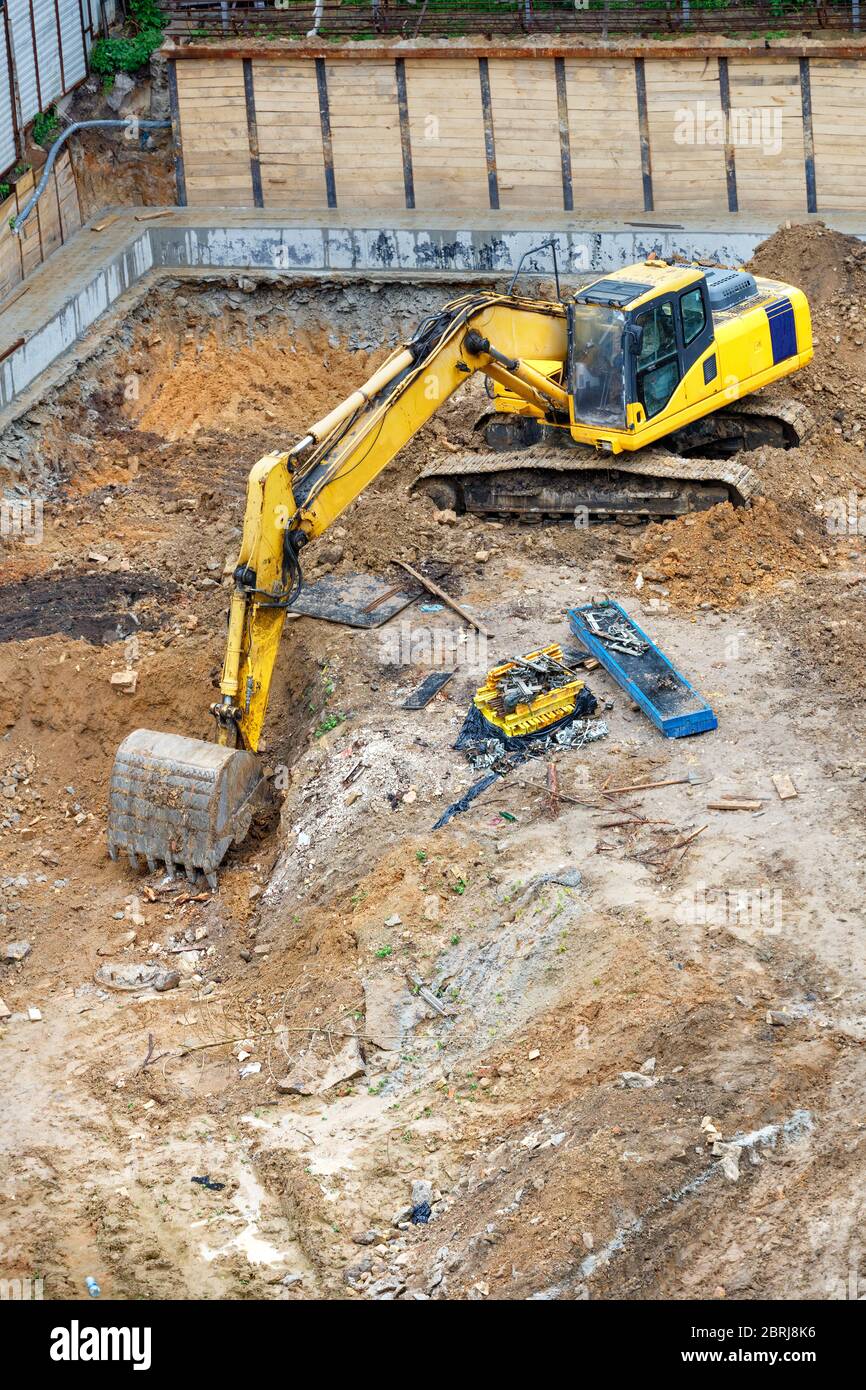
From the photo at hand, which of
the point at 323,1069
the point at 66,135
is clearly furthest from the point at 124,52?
the point at 323,1069

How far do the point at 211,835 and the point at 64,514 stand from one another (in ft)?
22.9

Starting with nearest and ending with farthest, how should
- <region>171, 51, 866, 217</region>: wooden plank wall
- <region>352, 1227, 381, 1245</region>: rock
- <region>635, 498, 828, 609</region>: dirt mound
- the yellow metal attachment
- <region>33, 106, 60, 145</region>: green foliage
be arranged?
<region>352, 1227, 381, 1245</region>: rock → the yellow metal attachment → <region>635, 498, 828, 609</region>: dirt mound → <region>33, 106, 60, 145</region>: green foliage → <region>171, 51, 866, 217</region>: wooden plank wall

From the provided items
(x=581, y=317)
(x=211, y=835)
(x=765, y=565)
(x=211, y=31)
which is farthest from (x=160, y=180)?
Result: (x=211, y=835)

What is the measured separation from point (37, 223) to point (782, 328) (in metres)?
10.2

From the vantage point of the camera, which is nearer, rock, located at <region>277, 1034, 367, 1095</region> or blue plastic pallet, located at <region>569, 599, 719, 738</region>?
rock, located at <region>277, 1034, 367, 1095</region>

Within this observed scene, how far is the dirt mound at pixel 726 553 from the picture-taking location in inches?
611

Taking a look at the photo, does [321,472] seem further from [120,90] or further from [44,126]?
[120,90]

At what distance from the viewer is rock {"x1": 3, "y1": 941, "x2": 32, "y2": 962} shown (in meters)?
12.8

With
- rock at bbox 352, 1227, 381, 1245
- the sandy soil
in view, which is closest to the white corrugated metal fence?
the sandy soil

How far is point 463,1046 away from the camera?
1102 cm

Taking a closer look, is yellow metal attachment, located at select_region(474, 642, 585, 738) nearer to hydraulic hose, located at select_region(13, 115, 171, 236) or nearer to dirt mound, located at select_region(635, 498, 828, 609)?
dirt mound, located at select_region(635, 498, 828, 609)

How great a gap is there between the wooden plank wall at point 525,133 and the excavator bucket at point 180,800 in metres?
13.5

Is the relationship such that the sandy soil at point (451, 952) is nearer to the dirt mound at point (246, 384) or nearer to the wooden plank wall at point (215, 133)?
the dirt mound at point (246, 384)

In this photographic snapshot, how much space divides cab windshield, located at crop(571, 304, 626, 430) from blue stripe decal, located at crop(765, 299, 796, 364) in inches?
87.7
